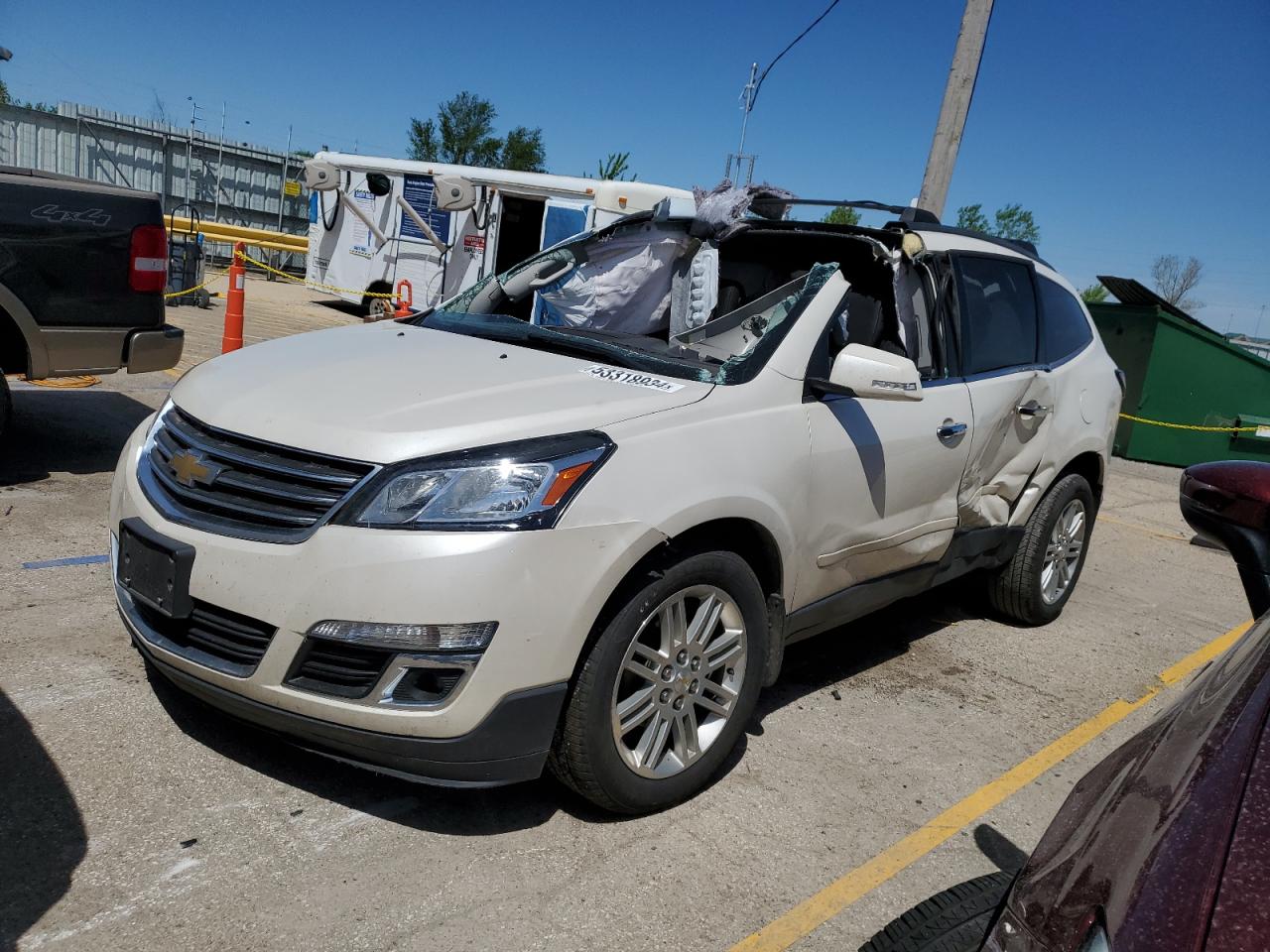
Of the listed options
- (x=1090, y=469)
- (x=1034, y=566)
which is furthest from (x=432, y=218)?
(x=1034, y=566)

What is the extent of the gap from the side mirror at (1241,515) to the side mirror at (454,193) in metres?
12.8

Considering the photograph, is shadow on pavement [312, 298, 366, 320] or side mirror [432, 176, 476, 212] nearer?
side mirror [432, 176, 476, 212]

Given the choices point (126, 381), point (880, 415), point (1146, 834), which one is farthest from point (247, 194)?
point (1146, 834)

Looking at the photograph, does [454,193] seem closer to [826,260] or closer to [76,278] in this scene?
[76,278]

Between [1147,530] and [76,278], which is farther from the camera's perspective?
[1147,530]

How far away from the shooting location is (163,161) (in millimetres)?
24156

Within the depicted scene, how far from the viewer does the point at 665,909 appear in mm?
2605

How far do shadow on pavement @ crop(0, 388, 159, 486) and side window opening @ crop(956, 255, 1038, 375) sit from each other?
15.8 feet

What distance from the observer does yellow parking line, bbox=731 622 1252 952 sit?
260 cm

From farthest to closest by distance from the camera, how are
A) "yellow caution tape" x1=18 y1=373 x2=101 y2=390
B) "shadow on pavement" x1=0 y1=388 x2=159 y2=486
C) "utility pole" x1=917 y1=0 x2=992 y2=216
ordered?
"utility pole" x1=917 y1=0 x2=992 y2=216
"yellow caution tape" x1=18 y1=373 x2=101 y2=390
"shadow on pavement" x1=0 y1=388 x2=159 y2=486

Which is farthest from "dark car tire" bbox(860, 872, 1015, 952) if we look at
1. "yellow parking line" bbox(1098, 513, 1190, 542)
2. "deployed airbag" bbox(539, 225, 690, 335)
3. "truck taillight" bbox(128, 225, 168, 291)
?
"yellow parking line" bbox(1098, 513, 1190, 542)

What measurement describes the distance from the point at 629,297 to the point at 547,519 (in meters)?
2.32

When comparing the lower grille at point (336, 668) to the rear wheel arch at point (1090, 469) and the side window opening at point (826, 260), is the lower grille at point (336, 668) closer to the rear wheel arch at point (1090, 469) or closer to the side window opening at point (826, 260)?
the side window opening at point (826, 260)

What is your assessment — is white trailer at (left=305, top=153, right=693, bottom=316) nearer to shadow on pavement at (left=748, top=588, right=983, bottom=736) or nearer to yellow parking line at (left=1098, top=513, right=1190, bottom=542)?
yellow parking line at (left=1098, top=513, right=1190, bottom=542)
